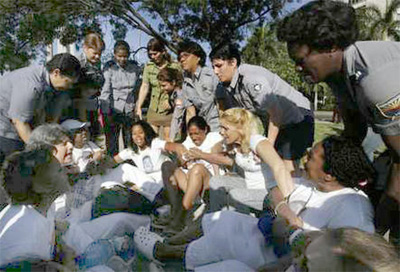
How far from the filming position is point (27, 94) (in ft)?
9.64

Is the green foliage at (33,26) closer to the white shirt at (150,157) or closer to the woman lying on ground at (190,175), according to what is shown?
the white shirt at (150,157)

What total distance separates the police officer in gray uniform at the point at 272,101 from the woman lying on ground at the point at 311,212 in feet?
2.95

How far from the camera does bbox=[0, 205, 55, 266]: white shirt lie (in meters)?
1.77

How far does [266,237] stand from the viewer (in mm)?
2049

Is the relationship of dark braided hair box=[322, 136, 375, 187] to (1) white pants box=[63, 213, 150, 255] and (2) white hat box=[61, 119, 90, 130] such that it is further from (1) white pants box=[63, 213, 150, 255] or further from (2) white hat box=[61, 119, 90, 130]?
(2) white hat box=[61, 119, 90, 130]

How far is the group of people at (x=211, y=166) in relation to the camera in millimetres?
1773

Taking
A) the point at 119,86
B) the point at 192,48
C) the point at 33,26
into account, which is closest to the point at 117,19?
the point at 33,26

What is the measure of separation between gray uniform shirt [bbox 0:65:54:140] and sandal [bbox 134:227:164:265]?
1.13m

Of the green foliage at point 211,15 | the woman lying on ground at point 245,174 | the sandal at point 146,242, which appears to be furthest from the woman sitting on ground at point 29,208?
the green foliage at point 211,15

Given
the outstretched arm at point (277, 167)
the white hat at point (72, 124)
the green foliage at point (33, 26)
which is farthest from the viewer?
the green foliage at point (33, 26)

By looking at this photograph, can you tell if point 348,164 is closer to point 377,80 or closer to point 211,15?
point 377,80

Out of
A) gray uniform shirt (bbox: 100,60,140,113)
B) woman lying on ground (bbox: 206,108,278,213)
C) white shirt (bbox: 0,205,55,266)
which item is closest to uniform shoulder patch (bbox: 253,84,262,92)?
woman lying on ground (bbox: 206,108,278,213)

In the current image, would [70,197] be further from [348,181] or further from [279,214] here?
[348,181]

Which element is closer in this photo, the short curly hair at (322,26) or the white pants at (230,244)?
the short curly hair at (322,26)
